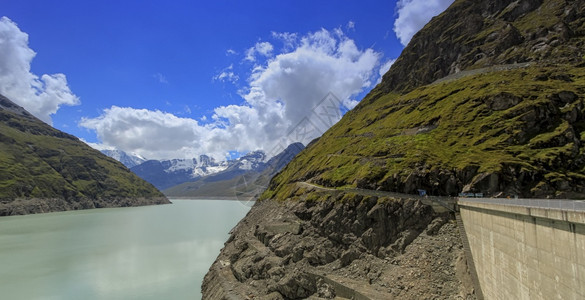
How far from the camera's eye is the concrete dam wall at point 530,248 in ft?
58.1

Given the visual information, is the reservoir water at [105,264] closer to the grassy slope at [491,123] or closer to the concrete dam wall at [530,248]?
the grassy slope at [491,123]

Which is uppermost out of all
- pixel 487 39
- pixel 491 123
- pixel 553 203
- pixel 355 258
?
pixel 487 39

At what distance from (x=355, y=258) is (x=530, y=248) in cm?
2324

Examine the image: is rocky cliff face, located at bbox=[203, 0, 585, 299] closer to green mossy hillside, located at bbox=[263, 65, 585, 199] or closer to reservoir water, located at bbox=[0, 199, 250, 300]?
green mossy hillside, located at bbox=[263, 65, 585, 199]

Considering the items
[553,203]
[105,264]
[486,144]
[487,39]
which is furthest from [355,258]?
[487,39]

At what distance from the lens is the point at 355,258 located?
43.0 meters

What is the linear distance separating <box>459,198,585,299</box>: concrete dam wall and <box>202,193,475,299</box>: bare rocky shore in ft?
13.9

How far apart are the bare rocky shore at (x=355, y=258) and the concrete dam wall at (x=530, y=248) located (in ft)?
13.9

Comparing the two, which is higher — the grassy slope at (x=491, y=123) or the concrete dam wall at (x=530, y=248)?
the grassy slope at (x=491, y=123)

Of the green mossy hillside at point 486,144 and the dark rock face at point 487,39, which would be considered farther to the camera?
the dark rock face at point 487,39

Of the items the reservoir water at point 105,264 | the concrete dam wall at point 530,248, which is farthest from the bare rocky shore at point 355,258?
the reservoir water at point 105,264

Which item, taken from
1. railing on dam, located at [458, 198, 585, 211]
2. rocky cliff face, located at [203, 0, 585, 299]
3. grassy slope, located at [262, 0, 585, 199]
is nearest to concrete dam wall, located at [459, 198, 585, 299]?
railing on dam, located at [458, 198, 585, 211]

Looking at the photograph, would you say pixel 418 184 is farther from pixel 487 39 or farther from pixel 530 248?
pixel 487 39

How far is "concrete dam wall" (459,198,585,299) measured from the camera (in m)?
17.7
